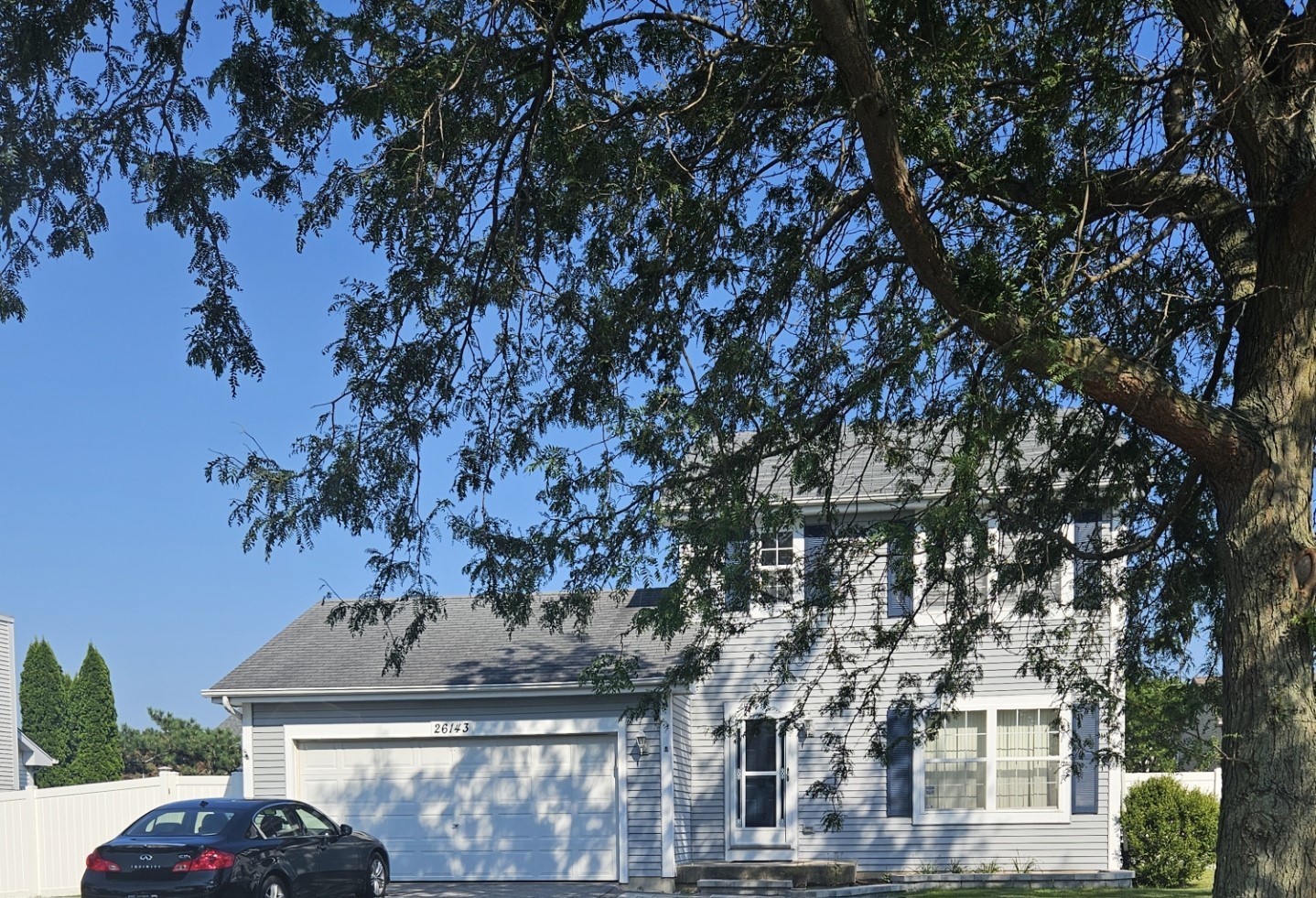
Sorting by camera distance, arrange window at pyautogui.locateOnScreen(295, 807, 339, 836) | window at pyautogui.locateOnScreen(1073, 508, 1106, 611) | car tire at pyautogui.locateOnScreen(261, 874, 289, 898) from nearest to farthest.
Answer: window at pyautogui.locateOnScreen(1073, 508, 1106, 611)
car tire at pyautogui.locateOnScreen(261, 874, 289, 898)
window at pyautogui.locateOnScreen(295, 807, 339, 836)

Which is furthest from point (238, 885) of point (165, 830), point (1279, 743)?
point (1279, 743)

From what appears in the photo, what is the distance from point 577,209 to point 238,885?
849cm

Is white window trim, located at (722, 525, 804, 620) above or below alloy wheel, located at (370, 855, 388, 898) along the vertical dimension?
above

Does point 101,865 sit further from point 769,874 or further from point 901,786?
point 901,786

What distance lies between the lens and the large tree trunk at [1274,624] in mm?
8828

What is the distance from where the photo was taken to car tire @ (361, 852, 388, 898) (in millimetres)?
18000

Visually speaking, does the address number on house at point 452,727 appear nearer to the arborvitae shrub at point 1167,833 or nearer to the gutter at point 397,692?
the gutter at point 397,692

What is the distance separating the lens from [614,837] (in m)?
21.6

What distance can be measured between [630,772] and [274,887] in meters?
6.84

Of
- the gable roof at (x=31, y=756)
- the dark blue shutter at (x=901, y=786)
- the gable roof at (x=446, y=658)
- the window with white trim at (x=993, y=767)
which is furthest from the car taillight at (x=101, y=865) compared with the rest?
the gable roof at (x=31, y=756)

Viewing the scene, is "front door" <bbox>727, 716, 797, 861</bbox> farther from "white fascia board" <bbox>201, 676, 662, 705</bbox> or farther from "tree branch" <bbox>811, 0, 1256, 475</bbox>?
"tree branch" <bbox>811, 0, 1256, 475</bbox>

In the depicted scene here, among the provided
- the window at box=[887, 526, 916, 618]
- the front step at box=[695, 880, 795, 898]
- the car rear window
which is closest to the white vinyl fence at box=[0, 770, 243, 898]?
the car rear window

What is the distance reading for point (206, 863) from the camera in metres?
15.1

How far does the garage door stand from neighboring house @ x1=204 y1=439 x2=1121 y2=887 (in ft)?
0.09
